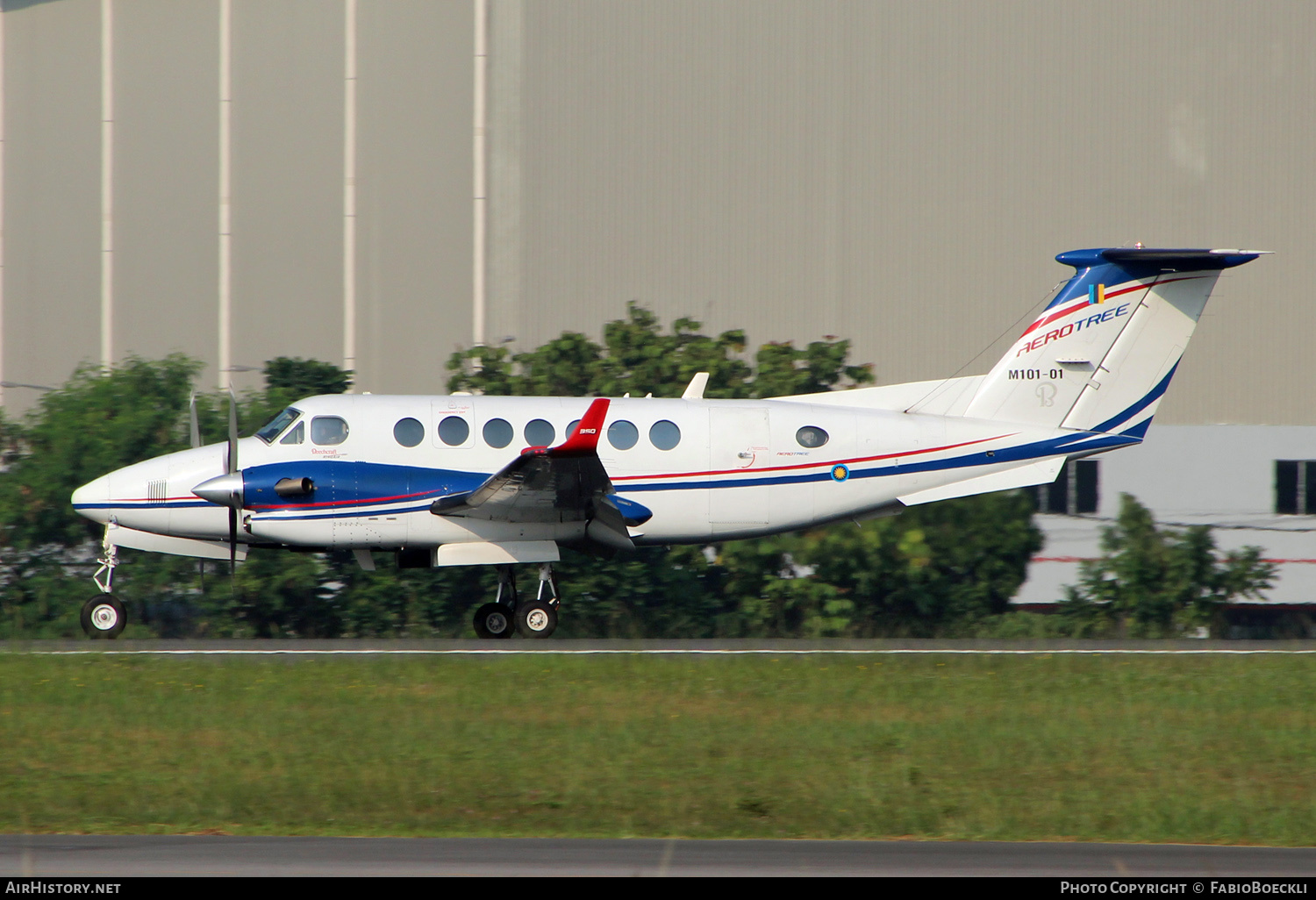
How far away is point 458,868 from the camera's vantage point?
688cm

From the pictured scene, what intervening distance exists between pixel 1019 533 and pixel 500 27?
545 inches

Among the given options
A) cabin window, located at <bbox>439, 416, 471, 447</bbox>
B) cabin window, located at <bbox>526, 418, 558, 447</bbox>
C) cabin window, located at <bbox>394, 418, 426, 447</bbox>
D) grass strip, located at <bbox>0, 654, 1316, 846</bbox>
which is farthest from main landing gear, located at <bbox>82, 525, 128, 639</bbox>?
cabin window, located at <bbox>526, 418, 558, 447</bbox>

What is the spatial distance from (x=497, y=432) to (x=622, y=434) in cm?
146

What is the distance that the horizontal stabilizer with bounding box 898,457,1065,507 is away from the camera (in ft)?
54.8

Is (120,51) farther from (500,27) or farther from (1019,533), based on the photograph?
(1019,533)

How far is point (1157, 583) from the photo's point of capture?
20.8 metres

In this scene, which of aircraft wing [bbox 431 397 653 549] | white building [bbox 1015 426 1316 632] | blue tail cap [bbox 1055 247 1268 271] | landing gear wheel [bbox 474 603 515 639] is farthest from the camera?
white building [bbox 1015 426 1316 632]

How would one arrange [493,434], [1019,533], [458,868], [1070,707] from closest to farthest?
[458,868] < [1070,707] < [493,434] < [1019,533]

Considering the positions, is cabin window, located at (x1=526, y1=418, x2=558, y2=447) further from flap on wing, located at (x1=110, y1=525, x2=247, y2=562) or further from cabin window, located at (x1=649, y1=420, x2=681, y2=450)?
flap on wing, located at (x1=110, y1=525, x2=247, y2=562)

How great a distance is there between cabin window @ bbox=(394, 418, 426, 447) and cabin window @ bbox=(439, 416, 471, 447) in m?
0.23

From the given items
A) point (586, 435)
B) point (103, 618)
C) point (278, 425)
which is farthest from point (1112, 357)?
point (103, 618)

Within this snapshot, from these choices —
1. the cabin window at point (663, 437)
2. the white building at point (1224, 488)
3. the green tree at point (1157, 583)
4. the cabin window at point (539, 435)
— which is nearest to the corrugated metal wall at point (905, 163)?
the white building at point (1224, 488)

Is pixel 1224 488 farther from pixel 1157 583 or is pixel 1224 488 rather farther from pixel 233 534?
pixel 233 534

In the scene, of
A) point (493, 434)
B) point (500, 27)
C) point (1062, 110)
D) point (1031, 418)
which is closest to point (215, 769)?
point (493, 434)
